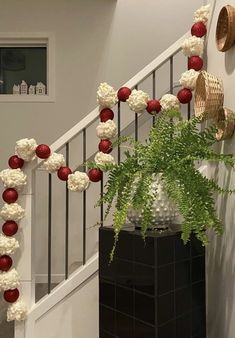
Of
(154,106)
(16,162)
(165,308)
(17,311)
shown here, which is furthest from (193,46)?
(17,311)

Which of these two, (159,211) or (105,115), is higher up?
(105,115)

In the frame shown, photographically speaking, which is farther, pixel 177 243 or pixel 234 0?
pixel 234 0

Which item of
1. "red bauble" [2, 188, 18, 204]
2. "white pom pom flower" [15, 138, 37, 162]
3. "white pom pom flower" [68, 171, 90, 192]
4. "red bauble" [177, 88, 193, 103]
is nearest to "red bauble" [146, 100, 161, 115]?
"red bauble" [177, 88, 193, 103]

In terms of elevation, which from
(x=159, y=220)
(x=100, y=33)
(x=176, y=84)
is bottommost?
(x=159, y=220)

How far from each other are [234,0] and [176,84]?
1614 mm

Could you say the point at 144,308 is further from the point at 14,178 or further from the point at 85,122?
the point at 85,122

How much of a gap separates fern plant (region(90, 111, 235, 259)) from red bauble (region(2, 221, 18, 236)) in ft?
2.53

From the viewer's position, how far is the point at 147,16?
368 centimetres

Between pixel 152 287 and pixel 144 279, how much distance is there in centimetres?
6

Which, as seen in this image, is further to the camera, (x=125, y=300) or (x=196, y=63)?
(x=196, y=63)

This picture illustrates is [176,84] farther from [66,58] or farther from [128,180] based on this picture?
[128,180]

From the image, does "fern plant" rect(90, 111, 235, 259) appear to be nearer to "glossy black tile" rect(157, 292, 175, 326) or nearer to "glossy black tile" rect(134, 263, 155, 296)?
"glossy black tile" rect(134, 263, 155, 296)

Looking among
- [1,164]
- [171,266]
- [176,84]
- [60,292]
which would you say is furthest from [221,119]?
[1,164]

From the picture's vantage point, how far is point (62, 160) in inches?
91.5
